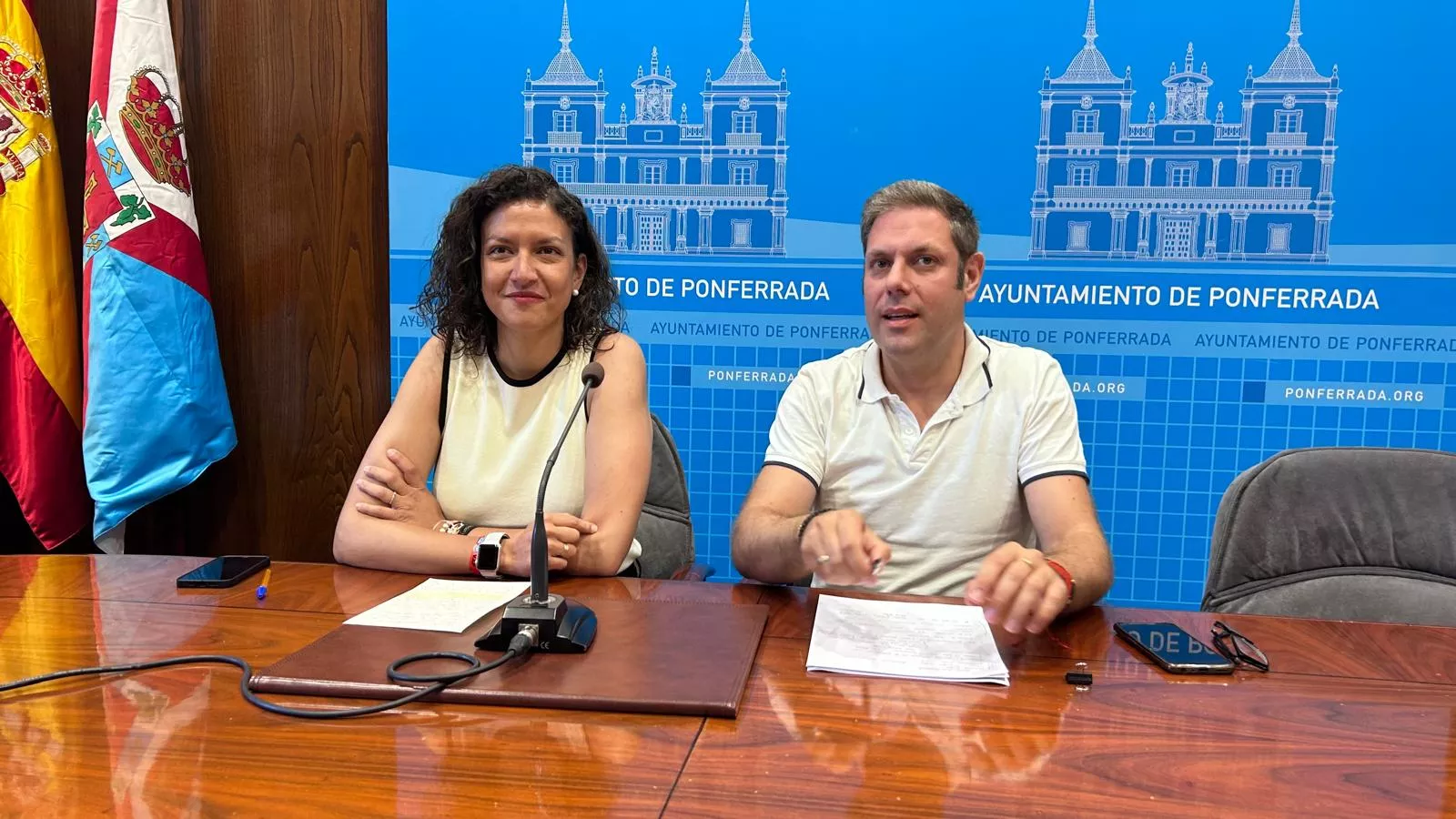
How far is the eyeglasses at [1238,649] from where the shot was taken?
3.79ft

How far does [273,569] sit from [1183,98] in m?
2.43

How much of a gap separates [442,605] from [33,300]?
2.08 m

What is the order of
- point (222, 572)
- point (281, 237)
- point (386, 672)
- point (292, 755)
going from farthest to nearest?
point (281, 237) < point (222, 572) < point (386, 672) < point (292, 755)

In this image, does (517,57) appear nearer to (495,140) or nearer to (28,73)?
(495,140)

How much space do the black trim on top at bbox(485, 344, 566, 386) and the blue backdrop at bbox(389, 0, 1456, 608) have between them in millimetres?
796

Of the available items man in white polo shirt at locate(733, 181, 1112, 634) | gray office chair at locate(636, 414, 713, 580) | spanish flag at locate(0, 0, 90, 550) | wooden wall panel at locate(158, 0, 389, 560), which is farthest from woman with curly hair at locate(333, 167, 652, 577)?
spanish flag at locate(0, 0, 90, 550)

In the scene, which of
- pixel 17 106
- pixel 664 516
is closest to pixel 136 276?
pixel 17 106

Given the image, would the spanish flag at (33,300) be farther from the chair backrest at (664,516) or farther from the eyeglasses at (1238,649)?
the eyeglasses at (1238,649)

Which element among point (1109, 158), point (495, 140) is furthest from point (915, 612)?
point (495, 140)

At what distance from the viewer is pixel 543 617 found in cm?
116

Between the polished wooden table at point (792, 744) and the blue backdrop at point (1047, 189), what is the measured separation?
4.86 ft

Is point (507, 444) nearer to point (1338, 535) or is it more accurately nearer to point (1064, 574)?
point (1064, 574)

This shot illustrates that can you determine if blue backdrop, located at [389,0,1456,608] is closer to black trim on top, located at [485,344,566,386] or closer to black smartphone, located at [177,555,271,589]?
black trim on top, located at [485,344,566,386]

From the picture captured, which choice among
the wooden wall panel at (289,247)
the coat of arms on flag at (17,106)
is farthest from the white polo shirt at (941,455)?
the coat of arms on flag at (17,106)
